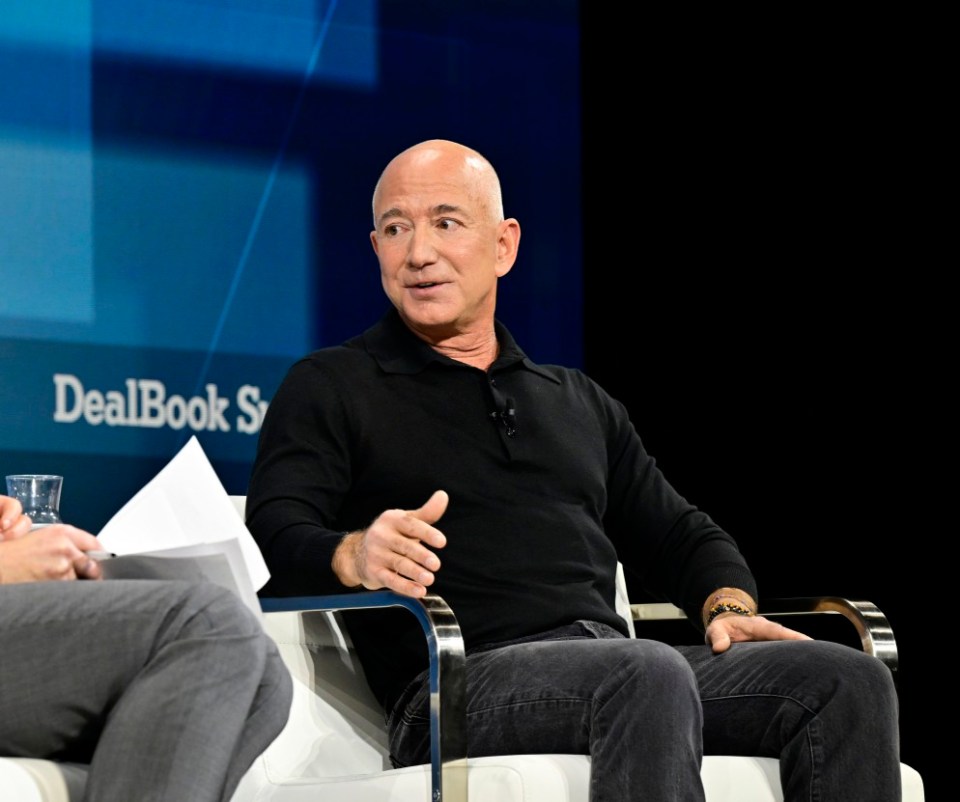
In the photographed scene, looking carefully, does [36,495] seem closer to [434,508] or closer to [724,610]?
[434,508]

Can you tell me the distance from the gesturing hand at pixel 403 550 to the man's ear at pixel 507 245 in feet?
2.84

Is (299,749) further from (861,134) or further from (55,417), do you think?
(861,134)

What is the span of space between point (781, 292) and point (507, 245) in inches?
46.7

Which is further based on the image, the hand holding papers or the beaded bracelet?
the beaded bracelet

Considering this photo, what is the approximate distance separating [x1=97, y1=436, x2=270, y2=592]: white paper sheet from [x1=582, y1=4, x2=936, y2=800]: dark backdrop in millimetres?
2207

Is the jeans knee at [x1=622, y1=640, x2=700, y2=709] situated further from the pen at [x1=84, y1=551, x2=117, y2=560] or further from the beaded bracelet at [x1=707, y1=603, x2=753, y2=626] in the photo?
the pen at [x1=84, y1=551, x2=117, y2=560]

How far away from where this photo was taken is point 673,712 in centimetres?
197

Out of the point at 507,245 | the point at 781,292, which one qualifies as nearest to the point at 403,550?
the point at 507,245

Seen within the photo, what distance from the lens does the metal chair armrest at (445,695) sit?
197 cm

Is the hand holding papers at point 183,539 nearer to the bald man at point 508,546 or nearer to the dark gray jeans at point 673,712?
the bald man at point 508,546

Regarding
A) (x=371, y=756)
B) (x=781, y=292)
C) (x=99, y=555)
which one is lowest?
(x=371, y=756)

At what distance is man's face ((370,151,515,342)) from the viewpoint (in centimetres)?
266

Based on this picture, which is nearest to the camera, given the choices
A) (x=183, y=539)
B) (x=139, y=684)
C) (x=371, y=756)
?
(x=139, y=684)

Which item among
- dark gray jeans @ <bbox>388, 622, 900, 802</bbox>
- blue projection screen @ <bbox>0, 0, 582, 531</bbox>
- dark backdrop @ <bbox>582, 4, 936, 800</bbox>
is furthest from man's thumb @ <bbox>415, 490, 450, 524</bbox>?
dark backdrop @ <bbox>582, 4, 936, 800</bbox>
